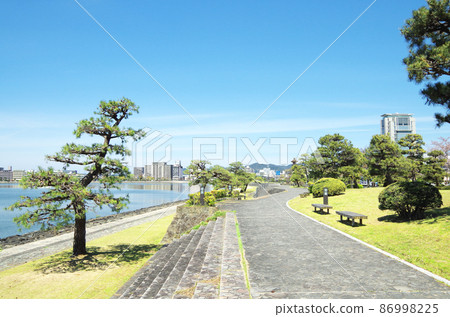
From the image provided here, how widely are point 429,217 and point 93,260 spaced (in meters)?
15.5

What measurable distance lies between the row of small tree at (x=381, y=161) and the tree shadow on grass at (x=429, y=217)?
18.5m

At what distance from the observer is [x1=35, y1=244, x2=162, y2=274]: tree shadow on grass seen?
12.2 m

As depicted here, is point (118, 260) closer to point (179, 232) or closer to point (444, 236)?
point (179, 232)

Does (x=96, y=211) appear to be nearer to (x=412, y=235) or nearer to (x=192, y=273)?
(x=192, y=273)

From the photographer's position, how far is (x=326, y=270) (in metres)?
6.95

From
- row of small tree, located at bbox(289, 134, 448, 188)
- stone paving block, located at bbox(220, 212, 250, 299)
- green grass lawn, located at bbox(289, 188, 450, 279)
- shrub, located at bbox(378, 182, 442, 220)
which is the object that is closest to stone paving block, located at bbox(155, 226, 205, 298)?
stone paving block, located at bbox(220, 212, 250, 299)

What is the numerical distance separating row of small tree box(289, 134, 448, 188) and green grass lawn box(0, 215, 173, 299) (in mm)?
24449

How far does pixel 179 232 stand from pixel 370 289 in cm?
1493

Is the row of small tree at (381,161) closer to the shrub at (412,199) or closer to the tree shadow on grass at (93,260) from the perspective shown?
the shrub at (412,199)

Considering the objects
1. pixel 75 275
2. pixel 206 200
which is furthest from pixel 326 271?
pixel 206 200

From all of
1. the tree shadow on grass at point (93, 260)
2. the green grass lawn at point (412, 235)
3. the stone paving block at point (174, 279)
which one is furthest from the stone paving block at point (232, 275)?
the tree shadow on grass at point (93, 260)

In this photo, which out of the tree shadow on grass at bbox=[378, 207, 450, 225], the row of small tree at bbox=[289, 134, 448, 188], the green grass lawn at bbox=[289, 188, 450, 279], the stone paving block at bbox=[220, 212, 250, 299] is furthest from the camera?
the row of small tree at bbox=[289, 134, 448, 188]

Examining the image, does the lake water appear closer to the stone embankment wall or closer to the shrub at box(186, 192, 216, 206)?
the stone embankment wall
